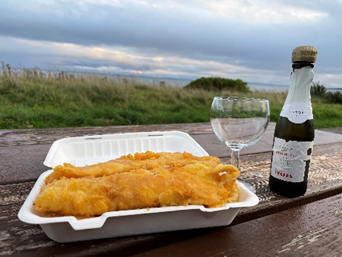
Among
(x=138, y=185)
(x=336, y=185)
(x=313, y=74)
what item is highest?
(x=313, y=74)

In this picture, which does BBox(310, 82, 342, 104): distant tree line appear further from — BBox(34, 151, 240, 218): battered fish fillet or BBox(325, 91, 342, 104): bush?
BBox(34, 151, 240, 218): battered fish fillet

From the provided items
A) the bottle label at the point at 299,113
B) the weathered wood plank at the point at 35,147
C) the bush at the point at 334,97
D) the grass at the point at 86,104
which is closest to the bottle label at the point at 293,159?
the bottle label at the point at 299,113

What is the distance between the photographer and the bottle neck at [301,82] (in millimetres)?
1116

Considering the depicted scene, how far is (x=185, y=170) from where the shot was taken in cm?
90

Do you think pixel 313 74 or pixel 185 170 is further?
pixel 313 74

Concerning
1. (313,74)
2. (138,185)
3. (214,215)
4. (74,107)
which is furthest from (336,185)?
(74,107)

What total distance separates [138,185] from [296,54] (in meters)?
0.77

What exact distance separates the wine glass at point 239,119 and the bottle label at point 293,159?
13 centimetres

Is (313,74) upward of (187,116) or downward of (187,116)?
upward

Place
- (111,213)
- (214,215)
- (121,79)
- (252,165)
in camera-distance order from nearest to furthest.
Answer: (111,213) < (214,215) < (252,165) < (121,79)

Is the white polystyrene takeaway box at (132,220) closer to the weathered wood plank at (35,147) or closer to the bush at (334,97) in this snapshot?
the weathered wood plank at (35,147)

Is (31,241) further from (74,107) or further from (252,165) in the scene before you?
(74,107)

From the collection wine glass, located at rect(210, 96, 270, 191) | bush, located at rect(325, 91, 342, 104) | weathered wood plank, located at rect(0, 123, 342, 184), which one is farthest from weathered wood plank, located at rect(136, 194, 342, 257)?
bush, located at rect(325, 91, 342, 104)

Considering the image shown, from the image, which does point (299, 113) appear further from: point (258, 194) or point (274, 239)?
point (274, 239)
